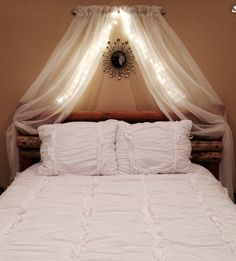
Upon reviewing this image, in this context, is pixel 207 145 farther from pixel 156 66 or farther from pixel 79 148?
pixel 79 148

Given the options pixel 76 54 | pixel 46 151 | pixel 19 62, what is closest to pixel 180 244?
pixel 46 151

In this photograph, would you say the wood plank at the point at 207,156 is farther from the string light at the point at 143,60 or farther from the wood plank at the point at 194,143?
the string light at the point at 143,60

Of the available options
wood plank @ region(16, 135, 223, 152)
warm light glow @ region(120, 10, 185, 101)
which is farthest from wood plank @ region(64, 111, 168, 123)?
wood plank @ region(16, 135, 223, 152)

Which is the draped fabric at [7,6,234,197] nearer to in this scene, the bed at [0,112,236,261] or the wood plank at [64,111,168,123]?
the wood plank at [64,111,168,123]

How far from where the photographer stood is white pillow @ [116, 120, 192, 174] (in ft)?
9.13

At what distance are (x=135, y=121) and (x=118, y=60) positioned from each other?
0.59 m

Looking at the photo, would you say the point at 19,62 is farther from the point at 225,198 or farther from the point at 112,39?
the point at 225,198

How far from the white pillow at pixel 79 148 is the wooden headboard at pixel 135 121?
214 millimetres

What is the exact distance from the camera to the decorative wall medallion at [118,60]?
3.15m

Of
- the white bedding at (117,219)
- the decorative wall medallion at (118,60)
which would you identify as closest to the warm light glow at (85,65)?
the decorative wall medallion at (118,60)

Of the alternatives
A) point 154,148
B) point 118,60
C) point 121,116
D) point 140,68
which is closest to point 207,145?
point 154,148

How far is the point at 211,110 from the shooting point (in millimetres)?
3104

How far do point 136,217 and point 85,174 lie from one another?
86 cm

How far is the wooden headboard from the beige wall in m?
0.14
